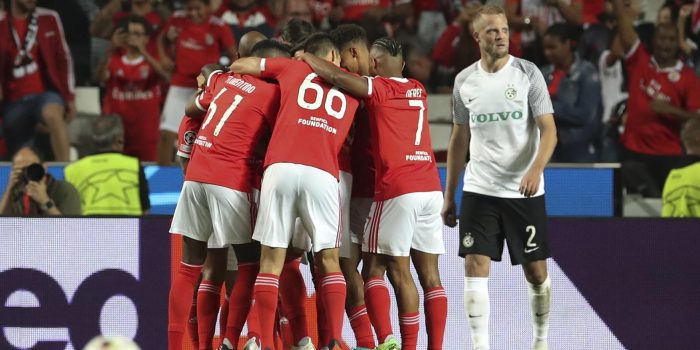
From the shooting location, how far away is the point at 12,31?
11.4 metres

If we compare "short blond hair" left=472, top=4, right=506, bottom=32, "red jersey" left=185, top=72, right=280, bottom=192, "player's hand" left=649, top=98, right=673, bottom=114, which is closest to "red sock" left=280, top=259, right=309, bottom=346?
"red jersey" left=185, top=72, right=280, bottom=192

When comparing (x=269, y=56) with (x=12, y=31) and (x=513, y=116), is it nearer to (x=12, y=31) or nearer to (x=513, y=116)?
(x=513, y=116)

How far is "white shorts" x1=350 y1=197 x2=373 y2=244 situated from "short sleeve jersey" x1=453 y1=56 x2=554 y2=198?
0.68 metres

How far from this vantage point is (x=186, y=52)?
11344 mm

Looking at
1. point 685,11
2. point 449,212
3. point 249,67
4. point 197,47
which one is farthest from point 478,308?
point 685,11

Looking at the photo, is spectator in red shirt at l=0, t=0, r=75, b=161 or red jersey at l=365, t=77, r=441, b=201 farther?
spectator in red shirt at l=0, t=0, r=75, b=161

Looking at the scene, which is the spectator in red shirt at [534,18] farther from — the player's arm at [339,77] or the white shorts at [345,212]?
the player's arm at [339,77]

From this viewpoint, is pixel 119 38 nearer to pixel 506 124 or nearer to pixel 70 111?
pixel 70 111

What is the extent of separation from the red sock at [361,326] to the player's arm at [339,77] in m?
1.24

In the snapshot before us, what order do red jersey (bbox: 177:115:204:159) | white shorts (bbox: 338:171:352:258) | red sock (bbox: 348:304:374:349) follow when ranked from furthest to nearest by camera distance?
1. red jersey (bbox: 177:115:204:159)
2. white shorts (bbox: 338:171:352:258)
3. red sock (bbox: 348:304:374:349)

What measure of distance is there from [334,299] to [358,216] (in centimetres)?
79

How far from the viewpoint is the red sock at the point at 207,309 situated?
654cm

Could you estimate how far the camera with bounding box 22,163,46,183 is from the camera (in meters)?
8.44

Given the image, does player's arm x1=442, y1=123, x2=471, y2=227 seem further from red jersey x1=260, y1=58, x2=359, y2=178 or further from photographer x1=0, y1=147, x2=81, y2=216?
photographer x1=0, y1=147, x2=81, y2=216
